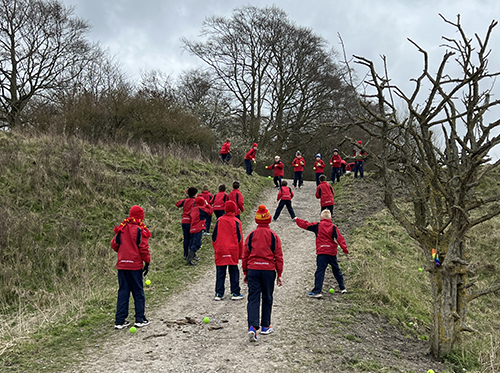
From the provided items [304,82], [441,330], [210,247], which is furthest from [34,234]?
[304,82]

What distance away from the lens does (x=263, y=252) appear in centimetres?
574

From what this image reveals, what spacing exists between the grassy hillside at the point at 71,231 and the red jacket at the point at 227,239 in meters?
1.62

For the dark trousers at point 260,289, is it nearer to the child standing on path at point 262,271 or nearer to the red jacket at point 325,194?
the child standing on path at point 262,271

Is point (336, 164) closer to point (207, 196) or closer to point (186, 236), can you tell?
point (207, 196)

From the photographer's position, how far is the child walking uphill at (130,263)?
599 cm

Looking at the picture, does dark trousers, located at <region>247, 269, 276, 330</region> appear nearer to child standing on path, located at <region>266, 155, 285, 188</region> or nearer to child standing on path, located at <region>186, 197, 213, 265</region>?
child standing on path, located at <region>186, 197, 213, 265</region>

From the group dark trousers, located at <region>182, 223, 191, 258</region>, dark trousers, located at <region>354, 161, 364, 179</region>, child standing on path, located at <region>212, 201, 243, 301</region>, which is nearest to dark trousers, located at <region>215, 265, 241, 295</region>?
child standing on path, located at <region>212, 201, 243, 301</region>

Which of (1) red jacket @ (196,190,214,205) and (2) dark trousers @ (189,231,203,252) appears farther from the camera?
(1) red jacket @ (196,190,214,205)

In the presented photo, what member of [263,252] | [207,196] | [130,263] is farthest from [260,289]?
[207,196]

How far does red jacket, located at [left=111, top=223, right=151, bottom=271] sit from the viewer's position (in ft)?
19.6

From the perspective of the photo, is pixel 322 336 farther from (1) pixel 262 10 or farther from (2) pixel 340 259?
(1) pixel 262 10

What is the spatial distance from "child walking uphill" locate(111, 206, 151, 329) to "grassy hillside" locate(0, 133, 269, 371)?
44 cm

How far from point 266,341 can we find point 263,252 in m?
1.24

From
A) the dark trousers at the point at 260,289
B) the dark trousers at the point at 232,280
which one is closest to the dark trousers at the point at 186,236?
the dark trousers at the point at 232,280
